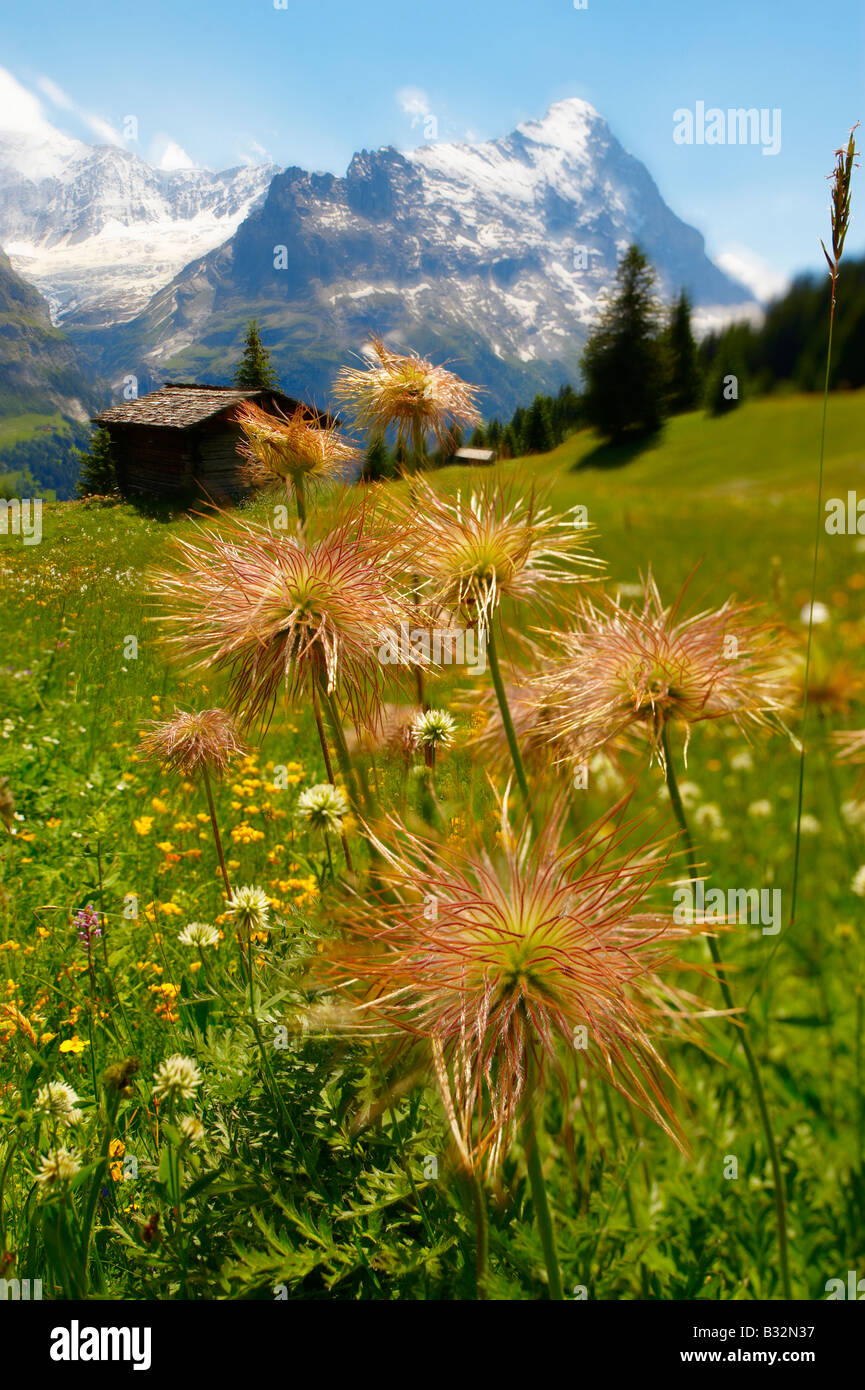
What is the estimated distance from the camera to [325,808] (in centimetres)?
169

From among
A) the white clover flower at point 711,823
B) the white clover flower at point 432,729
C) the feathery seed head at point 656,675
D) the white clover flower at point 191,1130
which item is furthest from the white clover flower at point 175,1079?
the white clover flower at point 711,823

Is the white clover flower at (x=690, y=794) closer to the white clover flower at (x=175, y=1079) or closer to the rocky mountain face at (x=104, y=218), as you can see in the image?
the white clover flower at (x=175, y=1079)

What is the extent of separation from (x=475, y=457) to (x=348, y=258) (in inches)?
36.2

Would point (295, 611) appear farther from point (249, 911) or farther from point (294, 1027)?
point (294, 1027)

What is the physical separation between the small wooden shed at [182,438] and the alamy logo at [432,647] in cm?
75

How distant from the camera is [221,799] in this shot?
2.02 m

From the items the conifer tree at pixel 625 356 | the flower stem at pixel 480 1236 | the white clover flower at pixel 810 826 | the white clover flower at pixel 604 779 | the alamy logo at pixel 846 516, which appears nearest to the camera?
the flower stem at pixel 480 1236

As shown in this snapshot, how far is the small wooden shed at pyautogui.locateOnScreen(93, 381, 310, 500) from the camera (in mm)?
1977

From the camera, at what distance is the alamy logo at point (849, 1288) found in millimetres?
1471

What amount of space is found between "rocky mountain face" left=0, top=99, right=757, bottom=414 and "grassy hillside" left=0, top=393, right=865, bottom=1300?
1.52 feet

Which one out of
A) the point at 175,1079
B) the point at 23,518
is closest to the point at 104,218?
the point at 23,518

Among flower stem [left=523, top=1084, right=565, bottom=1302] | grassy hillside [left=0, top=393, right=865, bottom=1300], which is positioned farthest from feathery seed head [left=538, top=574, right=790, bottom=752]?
flower stem [left=523, top=1084, right=565, bottom=1302]

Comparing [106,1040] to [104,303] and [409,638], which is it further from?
[104,303]
